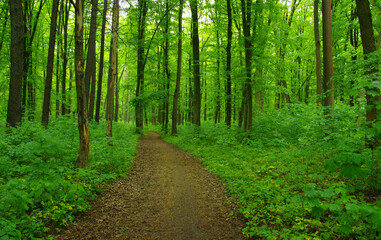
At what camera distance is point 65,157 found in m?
6.67

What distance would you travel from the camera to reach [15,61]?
28.0ft

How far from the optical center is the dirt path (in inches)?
156

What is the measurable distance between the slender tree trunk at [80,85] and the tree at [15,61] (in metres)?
4.60

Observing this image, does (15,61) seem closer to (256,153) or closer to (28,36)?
(28,36)

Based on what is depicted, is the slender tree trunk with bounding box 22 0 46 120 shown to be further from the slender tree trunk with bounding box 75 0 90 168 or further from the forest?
the slender tree trunk with bounding box 75 0 90 168

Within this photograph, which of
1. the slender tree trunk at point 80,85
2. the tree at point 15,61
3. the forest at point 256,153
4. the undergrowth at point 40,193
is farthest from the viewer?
the tree at point 15,61

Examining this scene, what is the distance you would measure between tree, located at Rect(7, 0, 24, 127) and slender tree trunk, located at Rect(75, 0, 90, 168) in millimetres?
4597

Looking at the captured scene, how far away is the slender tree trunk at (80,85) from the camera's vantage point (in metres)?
6.08

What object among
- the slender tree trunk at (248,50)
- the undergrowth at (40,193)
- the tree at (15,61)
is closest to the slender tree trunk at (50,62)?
the tree at (15,61)

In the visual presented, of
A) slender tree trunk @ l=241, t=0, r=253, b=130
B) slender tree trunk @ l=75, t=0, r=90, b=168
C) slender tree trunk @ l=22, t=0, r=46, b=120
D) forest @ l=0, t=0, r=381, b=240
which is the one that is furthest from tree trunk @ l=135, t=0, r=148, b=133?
slender tree trunk @ l=75, t=0, r=90, b=168

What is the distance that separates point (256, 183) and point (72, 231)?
4.67m

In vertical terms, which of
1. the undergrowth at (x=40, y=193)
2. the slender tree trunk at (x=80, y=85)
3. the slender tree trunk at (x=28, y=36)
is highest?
the slender tree trunk at (x=28, y=36)

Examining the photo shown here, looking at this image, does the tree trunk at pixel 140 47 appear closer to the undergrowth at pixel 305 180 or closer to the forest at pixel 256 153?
the forest at pixel 256 153

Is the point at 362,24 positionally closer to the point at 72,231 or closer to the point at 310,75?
the point at 72,231
